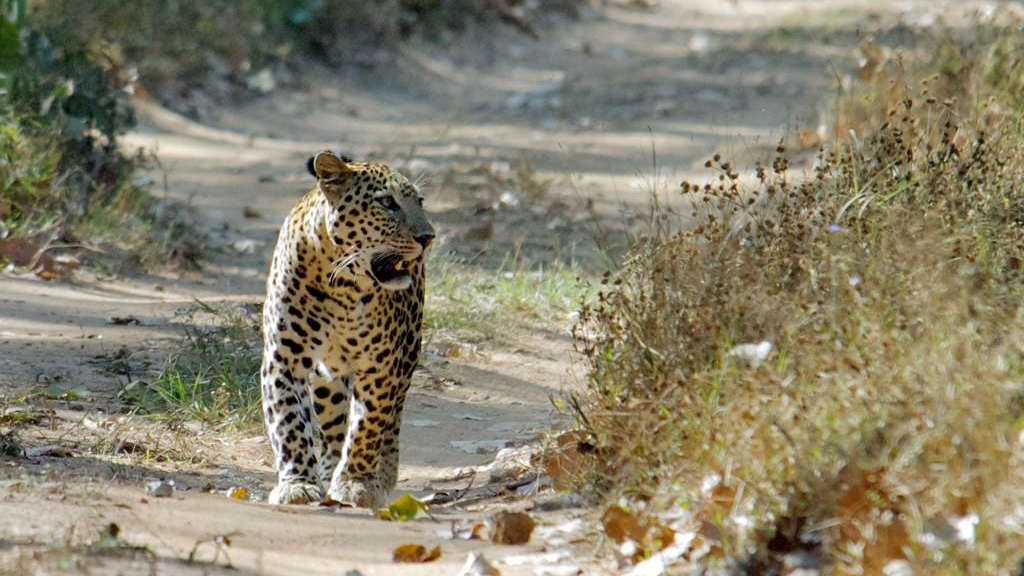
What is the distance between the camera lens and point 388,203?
5.97 m

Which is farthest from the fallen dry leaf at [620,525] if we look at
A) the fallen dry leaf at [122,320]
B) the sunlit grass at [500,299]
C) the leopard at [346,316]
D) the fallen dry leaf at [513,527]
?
the fallen dry leaf at [122,320]

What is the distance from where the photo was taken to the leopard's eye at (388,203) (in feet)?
19.6

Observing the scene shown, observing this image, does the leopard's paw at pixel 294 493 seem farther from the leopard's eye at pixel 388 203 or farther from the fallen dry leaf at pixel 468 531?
the leopard's eye at pixel 388 203

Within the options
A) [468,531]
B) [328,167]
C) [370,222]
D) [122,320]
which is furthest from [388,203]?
[122,320]

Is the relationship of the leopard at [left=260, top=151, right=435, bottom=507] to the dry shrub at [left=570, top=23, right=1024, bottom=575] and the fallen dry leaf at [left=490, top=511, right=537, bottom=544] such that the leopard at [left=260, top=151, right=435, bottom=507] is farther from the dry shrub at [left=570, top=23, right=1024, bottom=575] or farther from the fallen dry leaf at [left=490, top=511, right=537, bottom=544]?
the fallen dry leaf at [left=490, top=511, right=537, bottom=544]

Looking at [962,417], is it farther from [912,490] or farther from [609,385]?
[609,385]

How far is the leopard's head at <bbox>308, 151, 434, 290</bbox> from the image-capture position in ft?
19.4

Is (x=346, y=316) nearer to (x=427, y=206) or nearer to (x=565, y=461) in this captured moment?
(x=565, y=461)

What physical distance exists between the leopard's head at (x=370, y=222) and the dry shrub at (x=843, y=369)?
29.9 inches

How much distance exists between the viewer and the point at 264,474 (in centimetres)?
671

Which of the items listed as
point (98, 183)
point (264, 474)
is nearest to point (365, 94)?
point (98, 183)

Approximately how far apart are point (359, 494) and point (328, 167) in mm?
1297

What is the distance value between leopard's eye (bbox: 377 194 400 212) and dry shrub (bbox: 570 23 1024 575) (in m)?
0.86

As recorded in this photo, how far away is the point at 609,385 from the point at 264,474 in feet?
6.35
